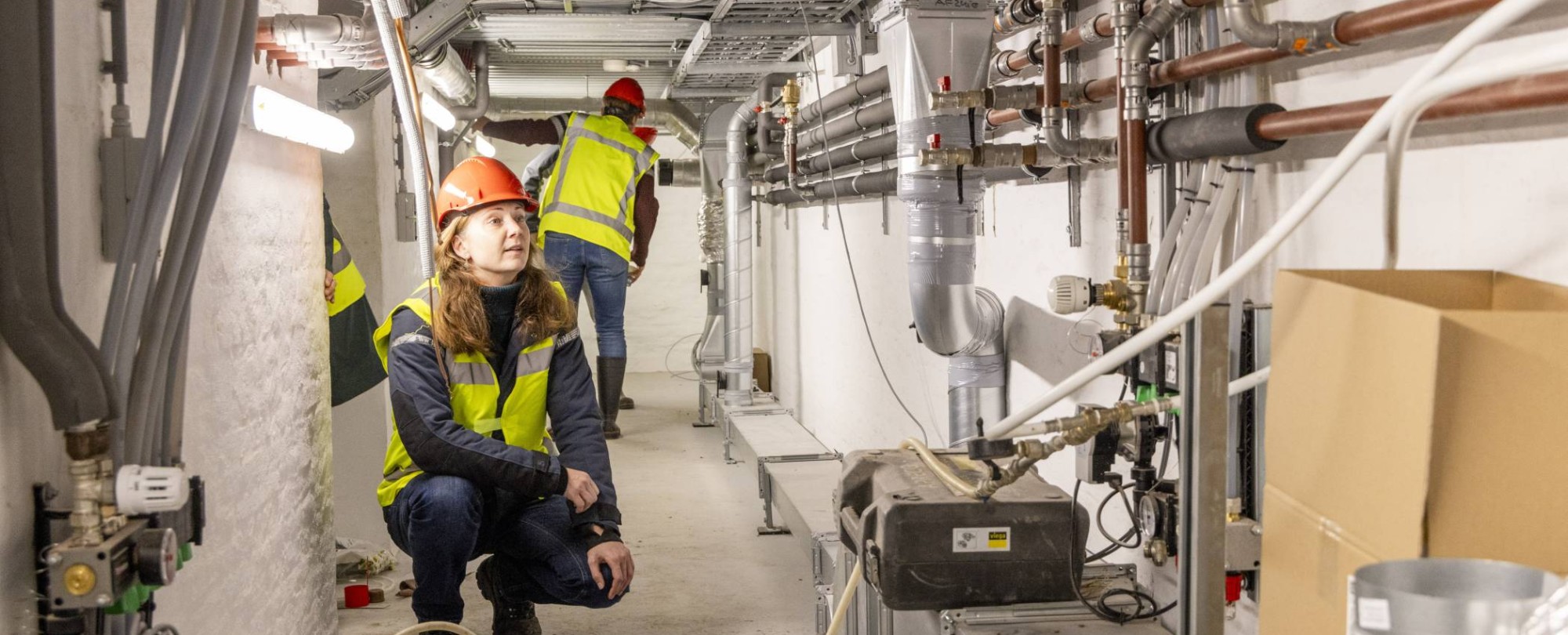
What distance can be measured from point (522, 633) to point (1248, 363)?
156cm

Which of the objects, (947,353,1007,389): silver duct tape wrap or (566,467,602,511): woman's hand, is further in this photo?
(947,353,1007,389): silver duct tape wrap

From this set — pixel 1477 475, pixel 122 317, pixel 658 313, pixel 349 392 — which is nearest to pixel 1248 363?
pixel 1477 475

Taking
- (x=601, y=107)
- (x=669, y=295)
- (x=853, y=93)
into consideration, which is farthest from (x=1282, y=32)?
(x=669, y=295)

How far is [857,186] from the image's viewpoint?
3373 mm

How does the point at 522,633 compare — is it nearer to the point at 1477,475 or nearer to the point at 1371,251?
the point at 1371,251

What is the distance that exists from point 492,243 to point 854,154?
53.3 inches

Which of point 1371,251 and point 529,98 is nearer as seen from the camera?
point 1371,251

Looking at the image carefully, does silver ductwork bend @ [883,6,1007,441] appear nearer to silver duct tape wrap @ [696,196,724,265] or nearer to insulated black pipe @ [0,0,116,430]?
insulated black pipe @ [0,0,116,430]

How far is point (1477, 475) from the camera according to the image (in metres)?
0.73

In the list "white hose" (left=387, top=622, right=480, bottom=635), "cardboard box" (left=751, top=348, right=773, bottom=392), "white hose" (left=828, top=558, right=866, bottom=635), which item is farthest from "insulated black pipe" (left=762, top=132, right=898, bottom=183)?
"cardboard box" (left=751, top=348, right=773, bottom=392)

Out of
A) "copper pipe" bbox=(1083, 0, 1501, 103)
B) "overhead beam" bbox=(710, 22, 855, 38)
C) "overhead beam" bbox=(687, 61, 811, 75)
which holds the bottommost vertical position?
"copper pipe" bbox=(1083, 0, 1501, 103)

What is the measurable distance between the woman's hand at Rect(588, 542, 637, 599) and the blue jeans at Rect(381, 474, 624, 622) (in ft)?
0.05

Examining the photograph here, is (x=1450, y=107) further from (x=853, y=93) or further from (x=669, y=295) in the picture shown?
(x=669, y=295)

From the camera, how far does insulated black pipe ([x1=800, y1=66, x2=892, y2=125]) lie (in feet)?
9.94
